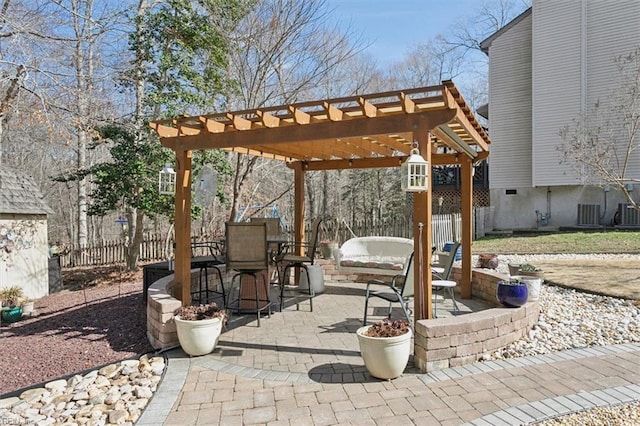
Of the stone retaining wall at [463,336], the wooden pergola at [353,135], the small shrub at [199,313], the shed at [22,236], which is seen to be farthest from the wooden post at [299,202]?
the shed at [22,236]

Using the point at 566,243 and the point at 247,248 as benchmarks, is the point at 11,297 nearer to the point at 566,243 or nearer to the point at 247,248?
the point at 247,248

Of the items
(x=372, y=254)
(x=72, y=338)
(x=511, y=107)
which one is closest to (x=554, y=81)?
(x=511, y=107)

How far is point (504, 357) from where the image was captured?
3732 mm

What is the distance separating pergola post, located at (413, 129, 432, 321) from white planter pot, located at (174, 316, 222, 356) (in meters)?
1.89

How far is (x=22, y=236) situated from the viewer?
875cm

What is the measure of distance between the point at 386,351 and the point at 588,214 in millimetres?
14496

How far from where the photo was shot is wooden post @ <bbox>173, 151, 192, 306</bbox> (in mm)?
4609

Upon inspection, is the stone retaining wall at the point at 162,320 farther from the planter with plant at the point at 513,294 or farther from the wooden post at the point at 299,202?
the planter with plant at the point at 513,294

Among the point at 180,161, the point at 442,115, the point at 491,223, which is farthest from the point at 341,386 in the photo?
the point at 491,223

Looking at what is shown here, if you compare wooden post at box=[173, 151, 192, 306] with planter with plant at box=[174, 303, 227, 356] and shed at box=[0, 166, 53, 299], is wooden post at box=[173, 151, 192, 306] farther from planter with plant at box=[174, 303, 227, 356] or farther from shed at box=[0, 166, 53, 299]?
shed at box=[0, 166, 53, 299]

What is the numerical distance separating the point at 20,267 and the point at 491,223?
14959mm

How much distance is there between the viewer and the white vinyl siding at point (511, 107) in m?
15.4

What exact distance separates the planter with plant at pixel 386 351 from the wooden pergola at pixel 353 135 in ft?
2.01

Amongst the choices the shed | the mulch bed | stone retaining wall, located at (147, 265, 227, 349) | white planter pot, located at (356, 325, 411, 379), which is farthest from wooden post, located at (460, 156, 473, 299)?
the shed
